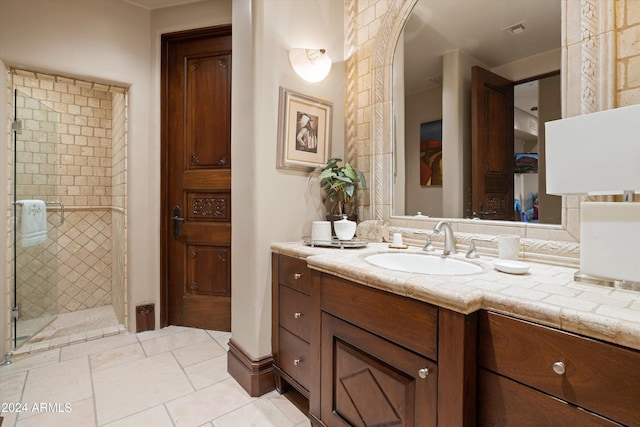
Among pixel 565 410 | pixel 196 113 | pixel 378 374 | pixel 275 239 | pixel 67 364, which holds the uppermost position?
pixel 196 113

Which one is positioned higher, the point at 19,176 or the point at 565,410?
the point at 19,176

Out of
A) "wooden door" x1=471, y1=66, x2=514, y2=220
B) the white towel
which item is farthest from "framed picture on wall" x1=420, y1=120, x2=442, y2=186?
the white towel

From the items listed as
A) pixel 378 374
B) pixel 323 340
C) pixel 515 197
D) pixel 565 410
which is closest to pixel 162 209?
pixel 323 340

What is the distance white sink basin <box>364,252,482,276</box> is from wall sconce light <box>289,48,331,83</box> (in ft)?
3.99

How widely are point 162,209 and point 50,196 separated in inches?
41.4

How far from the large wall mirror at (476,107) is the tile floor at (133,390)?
56.8 inches

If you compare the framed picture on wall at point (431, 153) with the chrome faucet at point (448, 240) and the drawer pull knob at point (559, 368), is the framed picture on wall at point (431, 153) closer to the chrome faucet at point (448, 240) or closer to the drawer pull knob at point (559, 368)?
the chrome faucet at point (448, 240)

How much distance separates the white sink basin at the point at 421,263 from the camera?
1.31 meters

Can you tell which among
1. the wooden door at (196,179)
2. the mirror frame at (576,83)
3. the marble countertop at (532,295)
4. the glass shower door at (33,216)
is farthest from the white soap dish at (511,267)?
the glass shower door at (33,216)

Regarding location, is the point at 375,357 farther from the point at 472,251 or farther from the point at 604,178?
the point at 604,178

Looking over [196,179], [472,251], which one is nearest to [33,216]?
[196,179]

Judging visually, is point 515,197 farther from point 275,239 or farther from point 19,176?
point 19,176

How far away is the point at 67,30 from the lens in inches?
89.2

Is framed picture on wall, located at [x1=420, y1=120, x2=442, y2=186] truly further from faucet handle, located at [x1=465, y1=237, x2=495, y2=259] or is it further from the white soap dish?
the white soap dish
